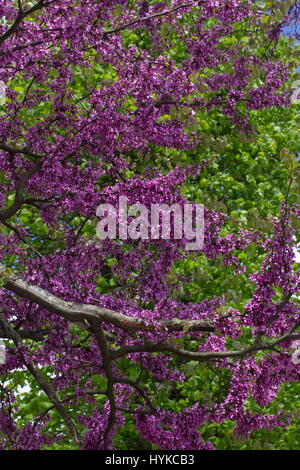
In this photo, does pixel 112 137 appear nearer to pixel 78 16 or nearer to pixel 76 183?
pixel 76 183

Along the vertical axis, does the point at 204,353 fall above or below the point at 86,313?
below

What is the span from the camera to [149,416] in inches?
343

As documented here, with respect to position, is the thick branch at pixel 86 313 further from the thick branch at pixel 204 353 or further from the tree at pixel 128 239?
the thick branch at pixel 204 353

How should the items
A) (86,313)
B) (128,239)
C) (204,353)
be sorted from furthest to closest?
(128,239) < (86,313) < (204,353)

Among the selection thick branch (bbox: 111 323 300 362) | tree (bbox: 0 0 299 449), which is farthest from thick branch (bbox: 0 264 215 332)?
thick branch (bbox: 111 323 300 362)

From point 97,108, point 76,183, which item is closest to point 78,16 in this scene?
point 97,108

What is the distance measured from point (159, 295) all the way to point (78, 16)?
3.24 metres

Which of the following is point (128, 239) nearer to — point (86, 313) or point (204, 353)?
point (86, 313)

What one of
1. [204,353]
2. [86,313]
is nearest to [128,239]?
[86,313]

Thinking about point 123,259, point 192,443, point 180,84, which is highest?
point 180,84

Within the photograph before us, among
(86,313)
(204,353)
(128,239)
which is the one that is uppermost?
(128,239)

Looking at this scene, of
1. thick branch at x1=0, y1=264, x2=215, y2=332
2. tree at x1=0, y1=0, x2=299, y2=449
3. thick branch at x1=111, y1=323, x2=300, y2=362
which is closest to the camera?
thick branch at x1=111, y1=323, x2=300, y2=362

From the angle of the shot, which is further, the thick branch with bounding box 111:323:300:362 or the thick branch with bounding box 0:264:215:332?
the thick branch with bounding box 0:264:215:332

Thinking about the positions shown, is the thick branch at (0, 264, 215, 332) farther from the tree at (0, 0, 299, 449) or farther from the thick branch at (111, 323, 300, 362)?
the thick branch at (111, 323, 300, 362)
